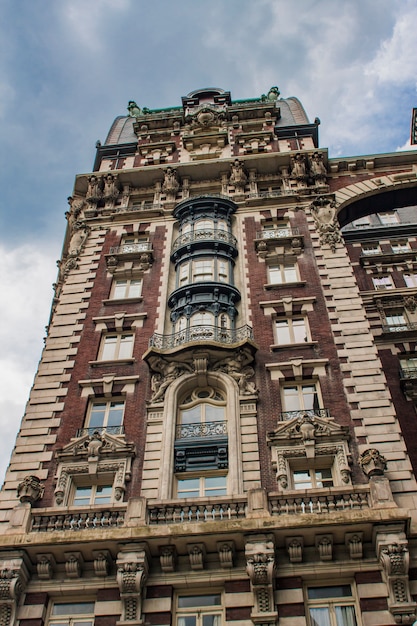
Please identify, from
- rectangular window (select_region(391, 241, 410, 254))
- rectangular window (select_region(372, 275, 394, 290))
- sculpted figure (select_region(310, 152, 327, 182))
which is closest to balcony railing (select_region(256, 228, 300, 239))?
sculpted figure (select_region(310, 152, 327, 182))

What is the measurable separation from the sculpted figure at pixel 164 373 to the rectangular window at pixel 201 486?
426 cm

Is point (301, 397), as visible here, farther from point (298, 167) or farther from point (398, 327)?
point (298, 167)

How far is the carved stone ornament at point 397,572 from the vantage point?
59.0 feet

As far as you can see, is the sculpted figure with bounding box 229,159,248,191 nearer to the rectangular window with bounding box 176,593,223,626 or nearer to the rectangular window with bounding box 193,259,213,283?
the rectangular window with bounding box 193,259,213,283

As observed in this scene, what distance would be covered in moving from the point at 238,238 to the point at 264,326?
27.2 feet

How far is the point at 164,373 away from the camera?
27609 mm

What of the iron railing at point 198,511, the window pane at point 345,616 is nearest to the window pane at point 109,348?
the iron railing at point 198,511

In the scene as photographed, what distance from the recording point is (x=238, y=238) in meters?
36.6

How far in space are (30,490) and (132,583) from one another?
547 centimetres

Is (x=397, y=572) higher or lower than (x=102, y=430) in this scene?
lower

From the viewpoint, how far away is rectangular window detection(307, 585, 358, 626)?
18781 millimetres

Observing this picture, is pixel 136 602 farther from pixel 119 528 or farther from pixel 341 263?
pixel 341 263

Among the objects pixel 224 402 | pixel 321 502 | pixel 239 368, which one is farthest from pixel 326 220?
pixel 321 502

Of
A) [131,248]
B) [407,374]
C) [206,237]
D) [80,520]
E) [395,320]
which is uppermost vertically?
[131,248]
